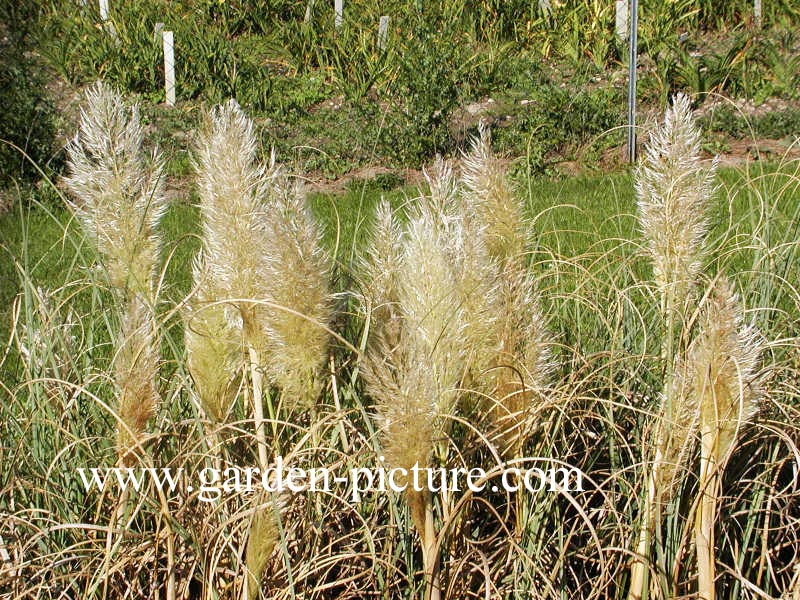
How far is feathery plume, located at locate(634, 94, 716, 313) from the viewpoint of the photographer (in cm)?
152

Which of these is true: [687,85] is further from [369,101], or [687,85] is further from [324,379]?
[324,379]

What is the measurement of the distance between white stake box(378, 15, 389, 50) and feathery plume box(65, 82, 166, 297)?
7.78 metres

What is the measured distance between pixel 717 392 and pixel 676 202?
40 centimetres

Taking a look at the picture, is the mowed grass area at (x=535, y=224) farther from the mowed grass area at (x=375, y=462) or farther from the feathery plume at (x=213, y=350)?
the feathery plume at (x=213, y=350)

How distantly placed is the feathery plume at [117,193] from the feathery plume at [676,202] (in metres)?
0.82

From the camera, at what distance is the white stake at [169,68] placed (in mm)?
8570

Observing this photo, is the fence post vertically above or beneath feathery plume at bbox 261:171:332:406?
above

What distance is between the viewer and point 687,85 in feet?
27.3

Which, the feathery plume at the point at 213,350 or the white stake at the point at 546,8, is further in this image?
the white stake at the point at 546,8

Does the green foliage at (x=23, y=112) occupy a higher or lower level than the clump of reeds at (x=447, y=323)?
higher

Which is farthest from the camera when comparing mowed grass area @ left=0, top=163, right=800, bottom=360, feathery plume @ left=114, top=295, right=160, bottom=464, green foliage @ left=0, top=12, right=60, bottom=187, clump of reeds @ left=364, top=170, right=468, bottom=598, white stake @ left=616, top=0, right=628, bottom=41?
white stake @ left=616, top=0, right=628, bottom=41

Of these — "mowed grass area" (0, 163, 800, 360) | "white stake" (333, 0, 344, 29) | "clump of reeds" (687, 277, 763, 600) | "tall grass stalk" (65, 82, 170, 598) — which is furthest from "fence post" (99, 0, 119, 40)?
"clump of reeds" (687, 277, 763, 600)

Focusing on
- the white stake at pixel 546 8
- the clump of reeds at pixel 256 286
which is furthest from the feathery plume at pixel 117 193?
the white stake at pixel 546 8

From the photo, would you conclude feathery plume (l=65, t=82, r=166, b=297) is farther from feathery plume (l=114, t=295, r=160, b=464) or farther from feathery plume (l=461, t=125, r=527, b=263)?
feathery plume (l=461, t=125, r=527, b=263)
